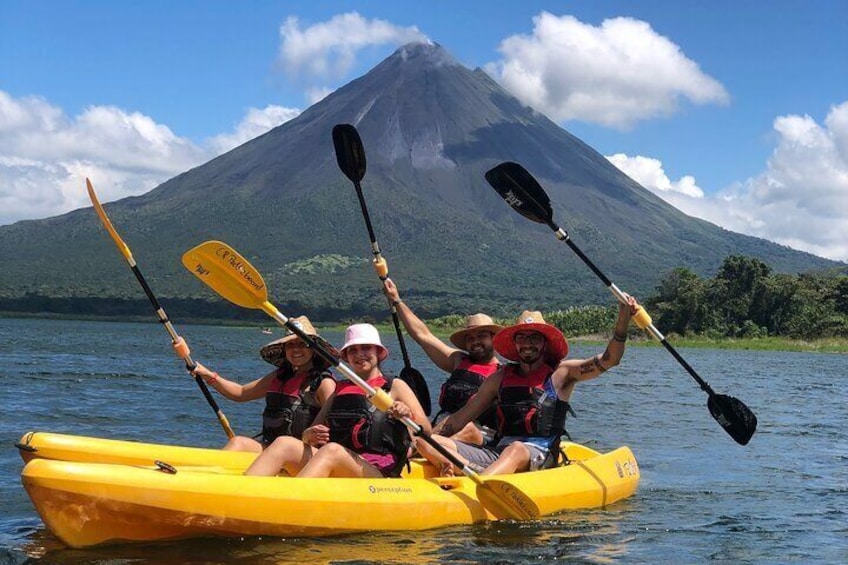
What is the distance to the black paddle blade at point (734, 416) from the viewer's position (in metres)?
9.54

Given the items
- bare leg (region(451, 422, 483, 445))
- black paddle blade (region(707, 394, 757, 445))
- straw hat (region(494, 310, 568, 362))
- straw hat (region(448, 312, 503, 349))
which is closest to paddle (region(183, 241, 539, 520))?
bare leg (region(451, 422, 483, 445))

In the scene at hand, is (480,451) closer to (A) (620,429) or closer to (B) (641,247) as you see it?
(A) (620,429)

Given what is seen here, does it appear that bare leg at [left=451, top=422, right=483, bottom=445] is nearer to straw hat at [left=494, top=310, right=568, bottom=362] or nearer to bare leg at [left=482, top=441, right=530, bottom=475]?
bare leg at [left=482, top=441, right=530, bottom=475]

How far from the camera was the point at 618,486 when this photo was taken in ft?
30.1

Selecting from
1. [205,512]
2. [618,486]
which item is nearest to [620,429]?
[618,486]

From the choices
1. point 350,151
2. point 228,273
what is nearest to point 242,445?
point 228,273

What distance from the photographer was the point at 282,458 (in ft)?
23.6

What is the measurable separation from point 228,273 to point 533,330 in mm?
2496

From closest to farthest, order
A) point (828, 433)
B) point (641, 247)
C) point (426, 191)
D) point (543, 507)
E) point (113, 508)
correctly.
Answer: point (113, 508), point (543, 507), point (828, 433), point (641, 247), point (426, 191)

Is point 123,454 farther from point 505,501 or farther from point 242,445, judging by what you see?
Result: point 505,501

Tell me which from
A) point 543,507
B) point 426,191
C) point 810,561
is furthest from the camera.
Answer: point 426,191

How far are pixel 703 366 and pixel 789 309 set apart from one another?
109ft

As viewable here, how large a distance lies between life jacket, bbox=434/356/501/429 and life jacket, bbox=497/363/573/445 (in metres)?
0.60

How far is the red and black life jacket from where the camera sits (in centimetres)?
822
